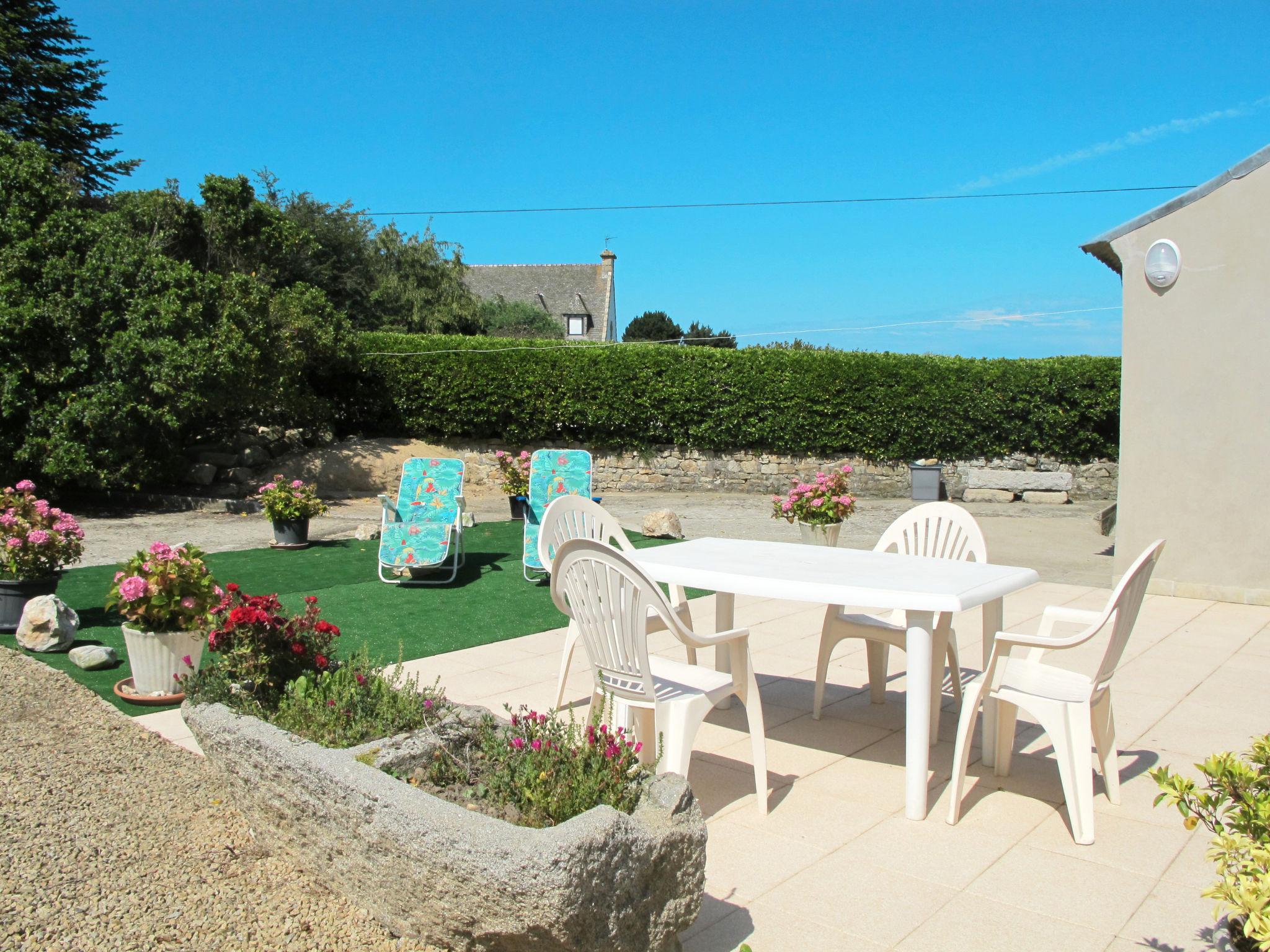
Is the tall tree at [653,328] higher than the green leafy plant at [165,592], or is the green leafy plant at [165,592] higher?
the tall tree at [653,328]

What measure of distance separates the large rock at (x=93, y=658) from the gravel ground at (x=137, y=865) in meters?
1.11

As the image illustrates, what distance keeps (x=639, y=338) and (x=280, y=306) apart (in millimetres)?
32965

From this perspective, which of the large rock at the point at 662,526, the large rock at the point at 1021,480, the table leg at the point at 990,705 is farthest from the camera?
the large rock at the point at 1021,480

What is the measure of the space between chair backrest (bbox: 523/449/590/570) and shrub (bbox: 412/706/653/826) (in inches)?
210

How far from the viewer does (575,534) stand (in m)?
4.30

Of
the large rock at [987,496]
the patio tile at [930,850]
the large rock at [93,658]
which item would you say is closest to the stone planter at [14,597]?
the large rock at [93,658]

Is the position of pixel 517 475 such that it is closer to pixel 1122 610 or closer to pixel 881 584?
pixel 881 584

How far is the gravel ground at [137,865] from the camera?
86.1 inches

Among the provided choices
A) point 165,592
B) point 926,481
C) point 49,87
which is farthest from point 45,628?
point 49,87

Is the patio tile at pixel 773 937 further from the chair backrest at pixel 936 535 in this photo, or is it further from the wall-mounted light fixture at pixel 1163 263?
the wall-mounted light fixture at pixel 1163 263

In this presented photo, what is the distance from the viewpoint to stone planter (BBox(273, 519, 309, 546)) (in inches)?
367

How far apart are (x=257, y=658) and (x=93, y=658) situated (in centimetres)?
256

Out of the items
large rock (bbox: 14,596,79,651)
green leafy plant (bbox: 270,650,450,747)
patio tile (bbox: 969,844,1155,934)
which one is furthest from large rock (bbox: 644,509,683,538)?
patio tile (bbox: 969,844,1155,934)

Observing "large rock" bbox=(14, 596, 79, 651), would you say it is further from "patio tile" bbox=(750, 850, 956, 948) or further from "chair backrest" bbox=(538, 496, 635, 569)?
"patio tile" bbox=(750, 850, 956, 948)
